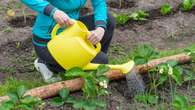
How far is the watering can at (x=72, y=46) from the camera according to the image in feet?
10.9

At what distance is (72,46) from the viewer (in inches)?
131

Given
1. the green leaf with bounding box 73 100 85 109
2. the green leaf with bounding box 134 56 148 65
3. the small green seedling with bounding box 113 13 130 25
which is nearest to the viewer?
the green leaf with bounding box 73 100 85 109

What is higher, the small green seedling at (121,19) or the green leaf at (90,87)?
the green leaf at (90,87)

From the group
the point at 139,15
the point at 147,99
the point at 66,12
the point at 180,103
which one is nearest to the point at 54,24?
the point at 66,12

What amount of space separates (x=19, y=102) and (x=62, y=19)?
55cm

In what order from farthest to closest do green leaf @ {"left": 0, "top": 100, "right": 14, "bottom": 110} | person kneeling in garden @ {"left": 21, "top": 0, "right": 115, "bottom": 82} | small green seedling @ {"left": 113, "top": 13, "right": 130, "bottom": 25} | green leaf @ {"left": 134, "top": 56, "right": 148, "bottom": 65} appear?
small green seedling @ {"left": 113, "top": 13, "right": 130, "bottom": 25}, person kneeling in garden @ {"left": 21, "top": 0, "right": 115, "bottom": 82}, green leaf @ {"left": 134, "top": 56, "right": 148, "bottom": 65}, green leaf @ {"left": 0, "top": 100, "right": 14, "bottom": 110}

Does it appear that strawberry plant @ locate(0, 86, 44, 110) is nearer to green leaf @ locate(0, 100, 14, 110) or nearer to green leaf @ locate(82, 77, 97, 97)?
green leaf @ locate(0, 100, 14, 110)

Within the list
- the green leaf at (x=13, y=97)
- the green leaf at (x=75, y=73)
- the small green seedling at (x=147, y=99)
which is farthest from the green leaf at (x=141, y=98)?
the green leaf at (x=13, y=97)

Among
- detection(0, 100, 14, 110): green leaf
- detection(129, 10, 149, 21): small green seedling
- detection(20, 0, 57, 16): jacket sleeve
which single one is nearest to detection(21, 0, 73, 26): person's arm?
detection(20, 0, 57, 16): jacket sleeve

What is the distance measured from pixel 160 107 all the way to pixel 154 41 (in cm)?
119

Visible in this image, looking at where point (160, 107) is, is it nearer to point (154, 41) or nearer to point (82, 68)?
point (82, 68)

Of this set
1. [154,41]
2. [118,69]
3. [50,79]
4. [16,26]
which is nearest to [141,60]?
[118,69]

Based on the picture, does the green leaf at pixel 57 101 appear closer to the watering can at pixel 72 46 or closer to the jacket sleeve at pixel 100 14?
the watering can at pixel 72 46

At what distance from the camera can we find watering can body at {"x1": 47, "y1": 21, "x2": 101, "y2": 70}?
3.31 meters
